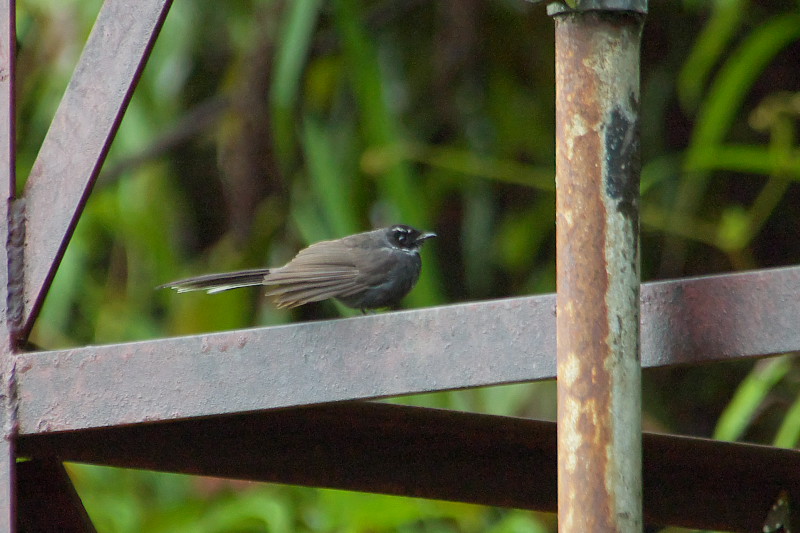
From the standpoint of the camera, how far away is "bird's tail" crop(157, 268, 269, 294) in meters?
3.52

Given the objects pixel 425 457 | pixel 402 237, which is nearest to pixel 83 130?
pixel 425 457

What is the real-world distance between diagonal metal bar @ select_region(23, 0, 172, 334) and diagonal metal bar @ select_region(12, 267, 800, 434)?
0.73 ft

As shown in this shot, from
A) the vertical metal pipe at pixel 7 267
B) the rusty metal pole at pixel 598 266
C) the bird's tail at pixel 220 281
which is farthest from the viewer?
the bird's tail at pixel 220 281

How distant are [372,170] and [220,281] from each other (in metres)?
2.73

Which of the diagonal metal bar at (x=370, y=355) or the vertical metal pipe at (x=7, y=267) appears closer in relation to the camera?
the diagonal metal bar at (x=370, y=355)

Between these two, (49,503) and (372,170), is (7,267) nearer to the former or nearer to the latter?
(49,503)

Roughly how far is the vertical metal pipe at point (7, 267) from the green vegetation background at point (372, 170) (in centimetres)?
289

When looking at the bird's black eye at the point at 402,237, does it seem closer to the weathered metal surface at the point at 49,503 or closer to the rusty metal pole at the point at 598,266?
the weathered metal surface at the point at 49,503

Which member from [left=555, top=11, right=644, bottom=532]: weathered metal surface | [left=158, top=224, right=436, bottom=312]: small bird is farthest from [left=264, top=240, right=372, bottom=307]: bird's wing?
[left=555, top=11, right=644, bottom=532]: weathered metal surface

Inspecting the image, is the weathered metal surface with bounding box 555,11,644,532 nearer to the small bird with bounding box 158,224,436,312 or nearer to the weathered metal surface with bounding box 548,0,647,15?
the weathered metal surface with bounding box 548,0,647,15

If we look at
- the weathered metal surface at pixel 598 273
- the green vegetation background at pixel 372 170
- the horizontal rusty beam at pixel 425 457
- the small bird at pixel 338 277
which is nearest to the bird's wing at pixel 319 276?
the small bird at pixel 338 277

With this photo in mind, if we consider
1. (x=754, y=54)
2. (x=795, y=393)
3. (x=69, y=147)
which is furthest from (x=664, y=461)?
(x=795, y=393)

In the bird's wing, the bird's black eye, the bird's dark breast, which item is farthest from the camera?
the bird's black eye

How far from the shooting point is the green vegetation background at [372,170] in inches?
238
